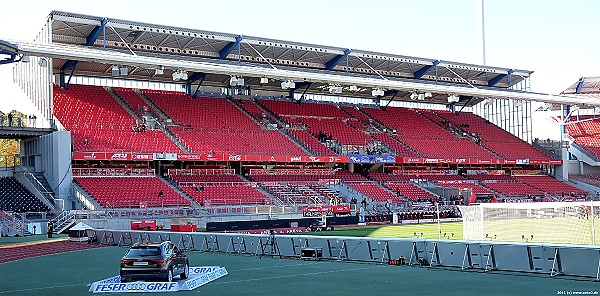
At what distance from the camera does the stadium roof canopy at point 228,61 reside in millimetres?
52375

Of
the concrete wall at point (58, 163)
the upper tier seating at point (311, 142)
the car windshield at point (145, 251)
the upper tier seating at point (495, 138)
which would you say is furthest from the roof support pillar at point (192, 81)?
the car windshield at point (145, 251)

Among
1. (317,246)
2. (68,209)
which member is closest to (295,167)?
(68,209)

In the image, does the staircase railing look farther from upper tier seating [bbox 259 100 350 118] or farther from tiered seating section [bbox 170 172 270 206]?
upper tier seating [bbox 259 100 350 118]

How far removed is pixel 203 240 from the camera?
112ft

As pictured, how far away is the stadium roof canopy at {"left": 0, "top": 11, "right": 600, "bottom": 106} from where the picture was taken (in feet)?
172

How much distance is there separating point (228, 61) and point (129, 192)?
15.1 metres

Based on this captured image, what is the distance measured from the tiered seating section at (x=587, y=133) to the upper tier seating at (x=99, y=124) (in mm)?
52287

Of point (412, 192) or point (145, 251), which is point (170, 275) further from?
point (412, 192)

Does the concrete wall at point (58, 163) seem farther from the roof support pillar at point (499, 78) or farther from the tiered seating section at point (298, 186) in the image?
the roof support pillar at point (499, 78)

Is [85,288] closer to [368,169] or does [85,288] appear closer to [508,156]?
[368,169]

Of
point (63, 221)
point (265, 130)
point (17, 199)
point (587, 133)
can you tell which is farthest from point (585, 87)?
point (17, 199)

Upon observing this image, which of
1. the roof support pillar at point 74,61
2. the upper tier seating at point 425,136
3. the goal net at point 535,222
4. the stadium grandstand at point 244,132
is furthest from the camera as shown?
the upper tier seating at point 425,136

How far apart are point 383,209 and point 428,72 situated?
20.1 metres

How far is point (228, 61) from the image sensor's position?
61500 mm
